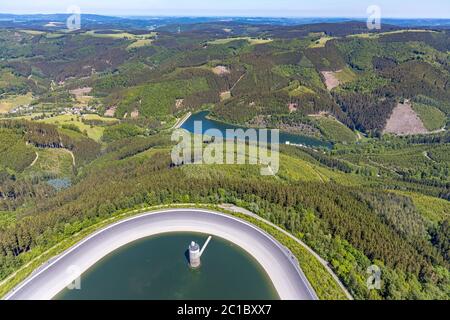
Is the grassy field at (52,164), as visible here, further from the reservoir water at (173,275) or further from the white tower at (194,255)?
the white tower at (194,255)

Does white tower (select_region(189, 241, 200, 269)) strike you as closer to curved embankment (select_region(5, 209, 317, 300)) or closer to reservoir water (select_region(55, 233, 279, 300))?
reservoir water (select_region(55, 233, 279, 300))

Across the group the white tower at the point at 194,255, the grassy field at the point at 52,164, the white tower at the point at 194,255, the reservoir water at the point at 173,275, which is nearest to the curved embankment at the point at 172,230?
the reservoir water at the point at 173,275

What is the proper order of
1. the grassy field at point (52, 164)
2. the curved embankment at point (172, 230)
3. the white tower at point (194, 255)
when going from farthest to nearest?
the grassy field at point (52, 164) < the white tower at point (194, 255) < the curved embankment at point (172, 230)

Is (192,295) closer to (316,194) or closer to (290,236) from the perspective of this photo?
(290,236)

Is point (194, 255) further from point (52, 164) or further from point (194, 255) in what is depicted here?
point (52, 164)

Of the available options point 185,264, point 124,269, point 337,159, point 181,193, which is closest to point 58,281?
point 124,269

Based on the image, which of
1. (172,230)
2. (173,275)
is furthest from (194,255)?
(172,230)
